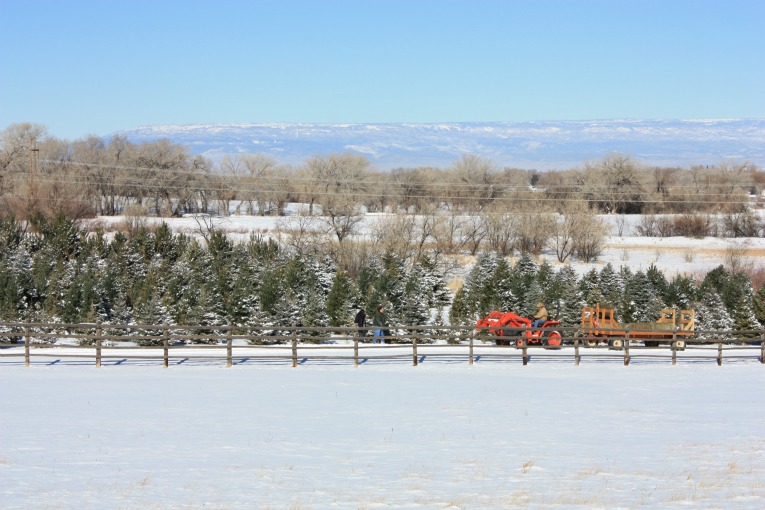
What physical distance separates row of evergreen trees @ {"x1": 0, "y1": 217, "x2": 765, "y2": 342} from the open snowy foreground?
12.5 metres

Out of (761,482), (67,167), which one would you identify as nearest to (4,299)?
(761,482)

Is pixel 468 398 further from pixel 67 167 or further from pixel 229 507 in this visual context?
pixel 67 167

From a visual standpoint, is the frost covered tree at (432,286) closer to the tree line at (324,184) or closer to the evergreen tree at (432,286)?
the evergreen tree at (432,286)

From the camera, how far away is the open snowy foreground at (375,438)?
1122 centimetres

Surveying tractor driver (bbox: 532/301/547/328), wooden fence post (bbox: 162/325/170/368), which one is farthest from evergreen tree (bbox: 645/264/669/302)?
wooden fence post (bbox: 162/325/170/368)

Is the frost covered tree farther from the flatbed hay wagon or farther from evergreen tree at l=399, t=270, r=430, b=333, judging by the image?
the flatbed hay wagon

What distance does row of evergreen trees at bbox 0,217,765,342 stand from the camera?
121ft

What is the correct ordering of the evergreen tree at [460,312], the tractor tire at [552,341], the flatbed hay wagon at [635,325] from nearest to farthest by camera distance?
the tractor tire at [552,341]
the flatbed hay wagon at [635,325]
the evergreen tree at [460,312]

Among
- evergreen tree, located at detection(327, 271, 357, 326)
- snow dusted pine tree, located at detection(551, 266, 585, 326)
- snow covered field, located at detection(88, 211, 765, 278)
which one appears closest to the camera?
evergreen tree, located at detection(327, 271, 357, 326)

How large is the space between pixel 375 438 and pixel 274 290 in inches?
985

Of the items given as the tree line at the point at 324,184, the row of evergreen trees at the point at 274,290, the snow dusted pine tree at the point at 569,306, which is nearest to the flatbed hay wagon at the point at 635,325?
the snow dusted pine tree at the point at 569,306

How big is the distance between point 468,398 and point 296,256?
3069 cm

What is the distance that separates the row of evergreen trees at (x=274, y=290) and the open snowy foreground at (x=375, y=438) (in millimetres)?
12450

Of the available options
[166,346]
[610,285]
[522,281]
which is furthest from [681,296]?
[166,346]
